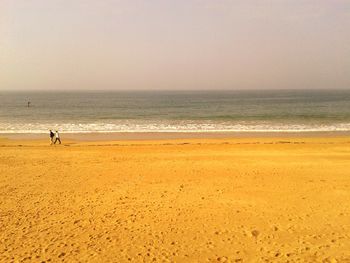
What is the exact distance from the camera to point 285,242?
8.13 meters

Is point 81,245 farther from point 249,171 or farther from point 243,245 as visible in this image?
point 249,171

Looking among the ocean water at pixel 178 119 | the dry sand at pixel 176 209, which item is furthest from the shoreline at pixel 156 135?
the dry sand at pixel 176 209

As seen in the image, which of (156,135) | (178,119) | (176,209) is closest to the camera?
(176,209)

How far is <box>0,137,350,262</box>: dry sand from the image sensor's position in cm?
780

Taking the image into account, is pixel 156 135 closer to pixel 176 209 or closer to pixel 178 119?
pixel 178 119

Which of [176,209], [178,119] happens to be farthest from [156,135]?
[176,209]

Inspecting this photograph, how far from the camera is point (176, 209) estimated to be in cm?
1040

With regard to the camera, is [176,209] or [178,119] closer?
[176,209]

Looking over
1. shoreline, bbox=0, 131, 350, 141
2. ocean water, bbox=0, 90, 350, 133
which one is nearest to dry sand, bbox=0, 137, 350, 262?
shoreline, bbox=0, 131, 350, 141

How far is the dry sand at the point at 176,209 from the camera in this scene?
780cm

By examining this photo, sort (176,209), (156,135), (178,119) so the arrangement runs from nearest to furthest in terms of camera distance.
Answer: (176,209) < (156,135) < (178,119)

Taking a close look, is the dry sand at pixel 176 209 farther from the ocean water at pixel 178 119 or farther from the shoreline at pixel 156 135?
the ocean water at pixel 178 119

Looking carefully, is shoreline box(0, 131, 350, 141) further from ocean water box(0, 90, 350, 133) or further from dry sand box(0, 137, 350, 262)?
dry sand box(0, 137, 350, 262)

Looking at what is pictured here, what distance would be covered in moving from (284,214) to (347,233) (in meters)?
1.79
